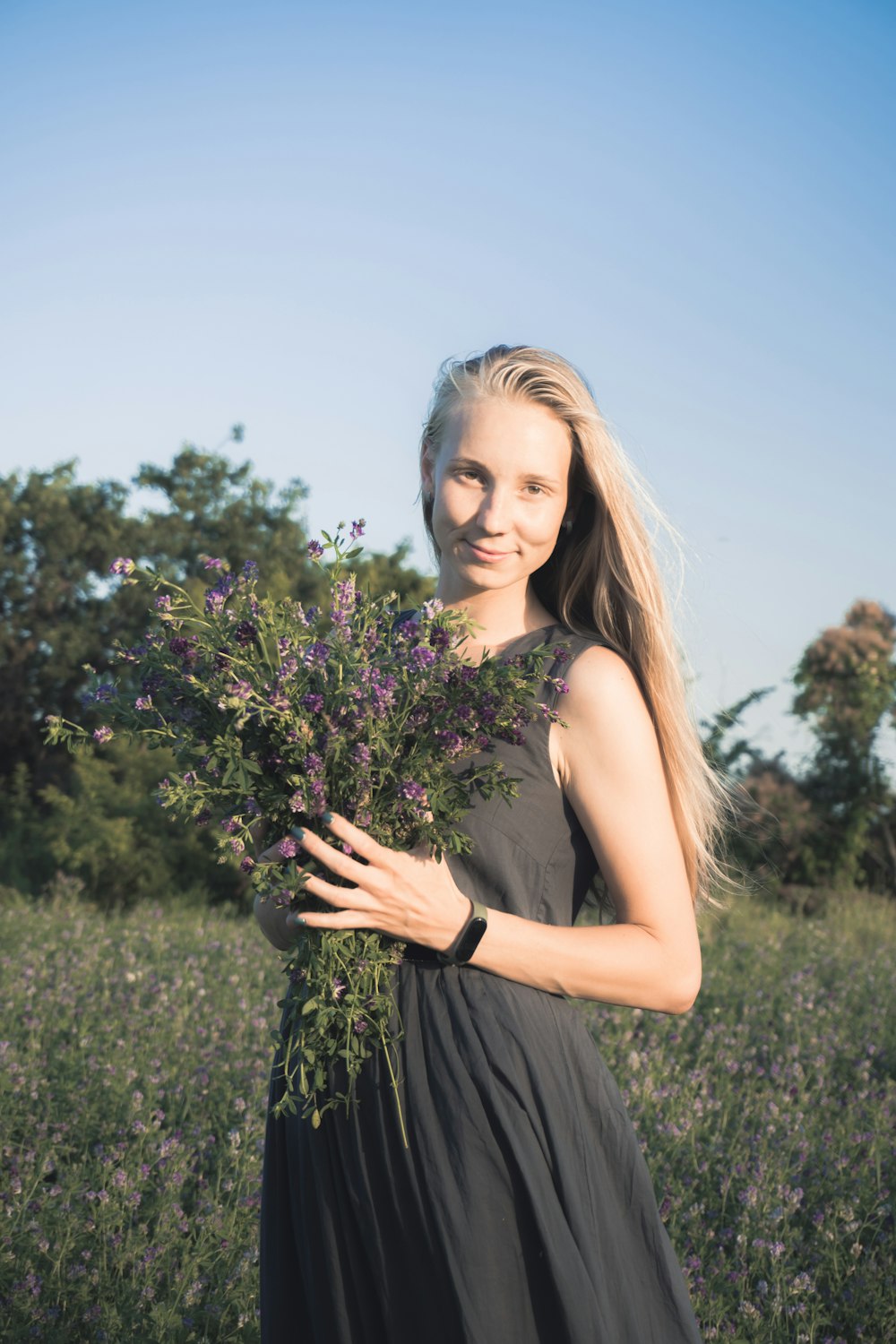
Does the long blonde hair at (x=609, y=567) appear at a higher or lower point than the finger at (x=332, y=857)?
higher

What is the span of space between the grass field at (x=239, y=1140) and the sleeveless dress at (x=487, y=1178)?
122 centimetres

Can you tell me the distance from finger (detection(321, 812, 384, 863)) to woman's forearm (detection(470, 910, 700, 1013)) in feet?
0.75

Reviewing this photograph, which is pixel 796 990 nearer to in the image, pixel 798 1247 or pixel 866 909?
pixel 798 1247

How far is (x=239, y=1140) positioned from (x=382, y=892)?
2600mm

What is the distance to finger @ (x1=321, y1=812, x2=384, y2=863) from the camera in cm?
174

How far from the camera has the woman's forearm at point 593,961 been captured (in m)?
1.89

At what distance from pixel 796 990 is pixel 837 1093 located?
4.96 feet

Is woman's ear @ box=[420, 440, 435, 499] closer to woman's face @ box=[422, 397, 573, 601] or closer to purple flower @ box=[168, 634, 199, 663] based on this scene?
woman's face @ box=[422, 397, 573, 601]

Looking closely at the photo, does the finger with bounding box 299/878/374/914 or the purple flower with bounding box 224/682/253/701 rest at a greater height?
the purple flower with bounding box 224/682/253/701

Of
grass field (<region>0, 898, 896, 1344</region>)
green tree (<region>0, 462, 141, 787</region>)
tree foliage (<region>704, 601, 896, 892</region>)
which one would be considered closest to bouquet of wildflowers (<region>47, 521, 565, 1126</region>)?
grass field (<region>0, 898, 896, 1344</region>)

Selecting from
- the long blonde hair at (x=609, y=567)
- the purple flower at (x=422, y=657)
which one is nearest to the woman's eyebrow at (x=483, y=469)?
the long blonde hair at (x=609, y=567)

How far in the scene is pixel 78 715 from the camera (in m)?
16.6

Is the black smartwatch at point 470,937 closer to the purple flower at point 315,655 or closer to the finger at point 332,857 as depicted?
the finger at point 332,857

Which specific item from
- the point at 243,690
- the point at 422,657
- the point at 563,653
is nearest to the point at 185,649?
the point at 243,690
